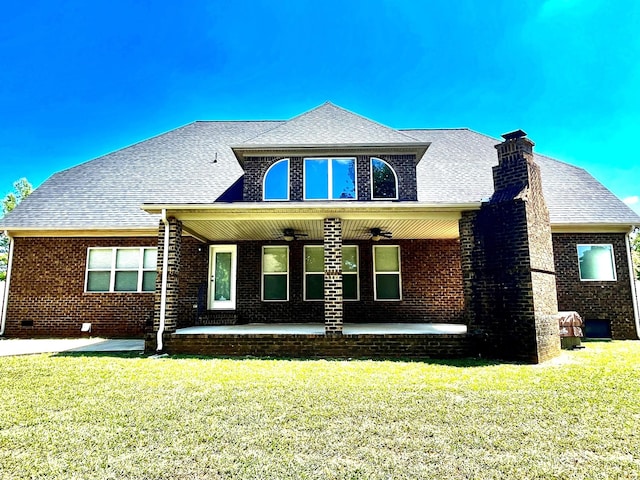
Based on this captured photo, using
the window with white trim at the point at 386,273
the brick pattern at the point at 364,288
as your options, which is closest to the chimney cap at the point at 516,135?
the brick pattern at the point at 364,288

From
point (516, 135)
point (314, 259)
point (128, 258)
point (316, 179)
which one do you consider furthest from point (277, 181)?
point (516, 135)

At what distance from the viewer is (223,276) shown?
37.3 feet

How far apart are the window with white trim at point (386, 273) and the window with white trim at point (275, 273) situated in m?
2.77

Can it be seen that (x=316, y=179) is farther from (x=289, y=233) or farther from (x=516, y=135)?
(x=516, y=135)

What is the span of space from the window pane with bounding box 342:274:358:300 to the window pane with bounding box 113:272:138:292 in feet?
20.7

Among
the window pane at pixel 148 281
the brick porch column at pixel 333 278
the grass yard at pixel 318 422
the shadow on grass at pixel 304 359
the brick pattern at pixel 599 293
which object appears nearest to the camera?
the grass yard at pixel 318 422

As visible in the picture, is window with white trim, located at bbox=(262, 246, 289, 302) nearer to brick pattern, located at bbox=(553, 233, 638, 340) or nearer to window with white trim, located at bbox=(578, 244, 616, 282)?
brick pattern, located at bbox=(553, 233, 638, 340)

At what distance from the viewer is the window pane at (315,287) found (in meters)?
11.4

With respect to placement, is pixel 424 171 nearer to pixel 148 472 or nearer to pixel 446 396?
pixel 446 396

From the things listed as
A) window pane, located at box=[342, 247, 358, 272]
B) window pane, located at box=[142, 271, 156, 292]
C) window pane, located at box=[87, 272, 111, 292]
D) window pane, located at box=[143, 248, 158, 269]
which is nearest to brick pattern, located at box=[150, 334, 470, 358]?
window pane, located at box=[142, 271, 156, 292]

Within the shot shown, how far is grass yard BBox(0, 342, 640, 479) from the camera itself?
290 centimetres

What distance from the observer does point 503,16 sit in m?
10.4

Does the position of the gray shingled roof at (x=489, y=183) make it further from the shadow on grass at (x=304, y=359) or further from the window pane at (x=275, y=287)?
the shadow on grass at (x=304, y=359)

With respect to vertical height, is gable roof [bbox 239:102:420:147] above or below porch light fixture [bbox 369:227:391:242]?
above
